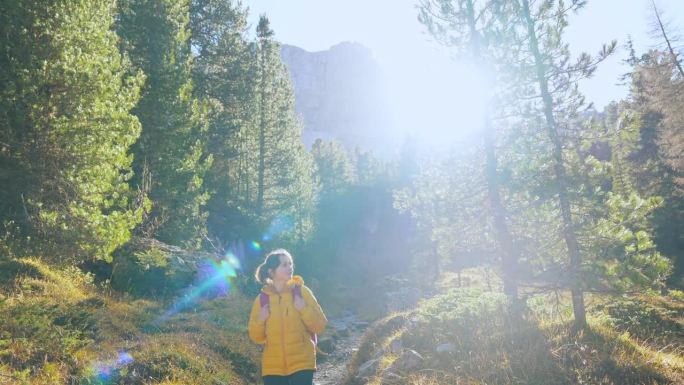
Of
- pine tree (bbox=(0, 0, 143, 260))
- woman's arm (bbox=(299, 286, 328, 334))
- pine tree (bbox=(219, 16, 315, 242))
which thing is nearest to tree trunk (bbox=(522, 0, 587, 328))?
woman's arm (bbox=(299, 286, 328, 334))

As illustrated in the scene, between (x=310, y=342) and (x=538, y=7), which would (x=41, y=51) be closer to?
(x=310, y=342)

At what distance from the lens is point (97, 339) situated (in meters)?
8.97

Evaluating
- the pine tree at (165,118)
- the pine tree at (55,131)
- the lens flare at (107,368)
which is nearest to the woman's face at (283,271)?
the lens flare at (107,368)

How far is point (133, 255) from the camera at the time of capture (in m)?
15.8

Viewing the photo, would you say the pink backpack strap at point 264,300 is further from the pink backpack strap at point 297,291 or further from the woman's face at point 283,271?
the pink backpack strap at point 297,291

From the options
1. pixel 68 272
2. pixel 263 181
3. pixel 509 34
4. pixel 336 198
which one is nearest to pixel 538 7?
pixel 509 34

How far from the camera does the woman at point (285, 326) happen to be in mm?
4684

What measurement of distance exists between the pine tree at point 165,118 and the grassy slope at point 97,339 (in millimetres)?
5413

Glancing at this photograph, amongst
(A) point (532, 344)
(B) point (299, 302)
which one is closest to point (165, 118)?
(B) point (299, 302)

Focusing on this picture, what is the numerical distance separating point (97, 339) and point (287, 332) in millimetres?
6542

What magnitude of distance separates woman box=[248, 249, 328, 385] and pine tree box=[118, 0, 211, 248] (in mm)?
13520

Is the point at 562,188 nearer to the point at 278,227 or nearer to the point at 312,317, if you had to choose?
the point at 312,317

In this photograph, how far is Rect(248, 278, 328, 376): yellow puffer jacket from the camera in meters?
4.69

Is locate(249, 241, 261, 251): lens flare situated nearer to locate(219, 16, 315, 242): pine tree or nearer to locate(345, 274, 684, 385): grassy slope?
locate(219, 16, 315, 242): pine tree
